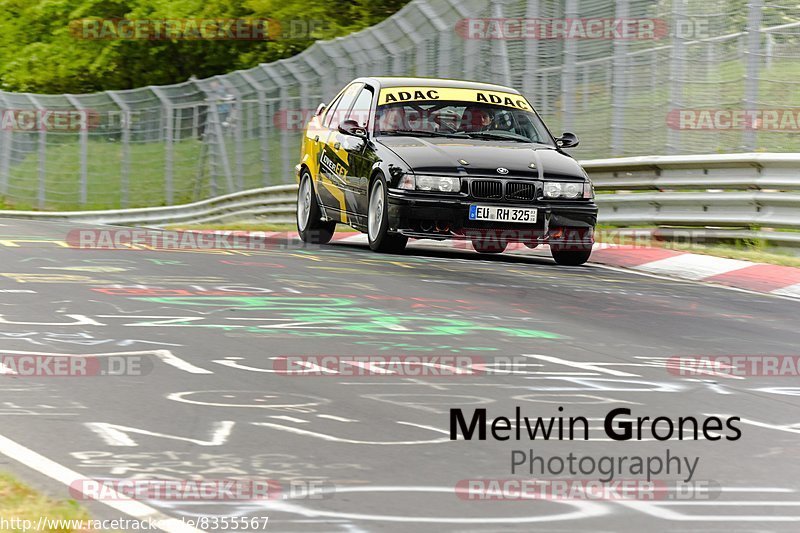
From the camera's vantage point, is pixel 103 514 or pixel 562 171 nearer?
pixel 103 514

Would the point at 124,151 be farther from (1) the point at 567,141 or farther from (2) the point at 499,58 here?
(1) the point at 567,141

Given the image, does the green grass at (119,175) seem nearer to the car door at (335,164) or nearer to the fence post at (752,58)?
the car door at (335,164)

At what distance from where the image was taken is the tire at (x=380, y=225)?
13289 millimetres

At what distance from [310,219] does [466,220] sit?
3668mm

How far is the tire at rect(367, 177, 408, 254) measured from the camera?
13.3 m

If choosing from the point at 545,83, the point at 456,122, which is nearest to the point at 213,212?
the point at 545,83

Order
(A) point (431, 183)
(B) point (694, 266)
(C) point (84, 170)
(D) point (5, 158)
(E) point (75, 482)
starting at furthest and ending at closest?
(D) point (5, 158)
(C) point (84, 170)
(B) point (694, 266)
(A) point (431, 183)
(E) point (75, 482)

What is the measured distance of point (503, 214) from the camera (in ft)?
42.5

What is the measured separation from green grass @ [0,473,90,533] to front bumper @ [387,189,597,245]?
8199 mm

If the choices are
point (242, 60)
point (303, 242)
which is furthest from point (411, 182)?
point (242, 60)

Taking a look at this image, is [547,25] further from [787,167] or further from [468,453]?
[468,453]

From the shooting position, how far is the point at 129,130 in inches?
1298

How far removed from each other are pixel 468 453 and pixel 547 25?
12998mm

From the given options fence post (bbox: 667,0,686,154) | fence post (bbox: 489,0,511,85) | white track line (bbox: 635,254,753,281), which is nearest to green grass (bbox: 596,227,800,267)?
white track line (bbox: 635,254,753,281)
